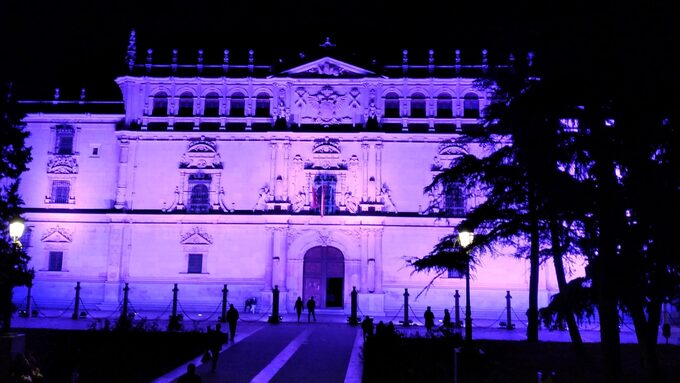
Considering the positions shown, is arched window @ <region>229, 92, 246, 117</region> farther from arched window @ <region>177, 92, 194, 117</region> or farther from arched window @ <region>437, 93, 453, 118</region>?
arched window @ <region>437, 93, 453, 118</region>

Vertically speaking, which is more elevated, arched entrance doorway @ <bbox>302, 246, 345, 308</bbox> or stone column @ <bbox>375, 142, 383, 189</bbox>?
stone column @ <bbox>375, 142, 383, 189</bbox>

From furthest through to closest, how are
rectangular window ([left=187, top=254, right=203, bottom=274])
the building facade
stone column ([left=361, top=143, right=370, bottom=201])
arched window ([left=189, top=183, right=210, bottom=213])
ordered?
arched window ([left=189, top=183, right=210, bottom=213]) < stone column ([left=361, top=143, right=370, bottom=201]) < rectangular window ([left=187, top=254, right=203, bottom=274]) < the building facade

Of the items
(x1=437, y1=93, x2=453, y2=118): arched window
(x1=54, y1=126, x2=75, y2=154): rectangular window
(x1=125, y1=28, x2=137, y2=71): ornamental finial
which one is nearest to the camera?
(x1=54, y1=126, x2=75, y2=154): rectangular window

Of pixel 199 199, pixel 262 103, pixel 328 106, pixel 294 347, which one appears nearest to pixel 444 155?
pixel 328 106

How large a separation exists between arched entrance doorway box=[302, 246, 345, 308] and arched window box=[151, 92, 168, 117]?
15.2 m

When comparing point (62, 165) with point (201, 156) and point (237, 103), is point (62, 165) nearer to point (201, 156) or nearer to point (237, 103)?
point (201, 156)

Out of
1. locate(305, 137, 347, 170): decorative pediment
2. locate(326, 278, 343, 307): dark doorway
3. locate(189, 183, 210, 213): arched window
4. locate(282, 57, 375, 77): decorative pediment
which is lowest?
locate(326, 278, 343, 307): dark doorway

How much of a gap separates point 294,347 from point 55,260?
26960 mm

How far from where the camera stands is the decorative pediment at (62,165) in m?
47.6

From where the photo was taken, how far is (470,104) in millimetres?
48406

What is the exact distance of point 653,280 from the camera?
15828 mm

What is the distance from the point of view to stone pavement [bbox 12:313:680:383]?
20750mm

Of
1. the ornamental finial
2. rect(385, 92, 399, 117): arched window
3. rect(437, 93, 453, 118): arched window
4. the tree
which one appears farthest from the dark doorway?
the ornamental finial

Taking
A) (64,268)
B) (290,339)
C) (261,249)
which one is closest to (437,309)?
(261,249)
